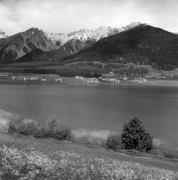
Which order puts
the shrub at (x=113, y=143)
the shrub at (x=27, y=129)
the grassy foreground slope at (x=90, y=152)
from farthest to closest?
the shrub at (x=27, y=129) → the shrub at (x=113, y=143) → the grassy foreground slope at (x=90, y=152)

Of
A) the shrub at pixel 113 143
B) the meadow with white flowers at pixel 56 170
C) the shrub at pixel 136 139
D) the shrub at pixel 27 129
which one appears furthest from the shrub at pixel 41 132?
the meadow with white flowers at pixel 56 170

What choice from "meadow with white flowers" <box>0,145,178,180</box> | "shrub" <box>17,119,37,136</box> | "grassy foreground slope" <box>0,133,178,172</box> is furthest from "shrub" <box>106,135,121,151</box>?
"meadow with white flowers" <box>0,145,178,180</box>

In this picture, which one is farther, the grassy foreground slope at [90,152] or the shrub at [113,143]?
the shrub at [113,143]

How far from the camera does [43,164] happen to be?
2122cm

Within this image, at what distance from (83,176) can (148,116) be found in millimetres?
99310

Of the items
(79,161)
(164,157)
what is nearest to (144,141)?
(164,157)

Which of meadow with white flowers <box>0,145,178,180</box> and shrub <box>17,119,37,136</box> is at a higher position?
A: meadow with white flowers <box>0,145,178,180</box>

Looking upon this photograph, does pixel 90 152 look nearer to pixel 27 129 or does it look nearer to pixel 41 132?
pixel 41 132

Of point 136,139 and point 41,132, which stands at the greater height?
point 41,132

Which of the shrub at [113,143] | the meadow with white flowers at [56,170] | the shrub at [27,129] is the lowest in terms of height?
the shrub at [113,143]

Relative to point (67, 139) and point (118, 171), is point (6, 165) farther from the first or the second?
point (67, 139)

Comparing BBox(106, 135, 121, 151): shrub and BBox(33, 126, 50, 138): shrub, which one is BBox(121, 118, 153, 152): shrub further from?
BBox(33, 126, 50, 138): shrub

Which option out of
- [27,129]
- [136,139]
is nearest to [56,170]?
[136,139]

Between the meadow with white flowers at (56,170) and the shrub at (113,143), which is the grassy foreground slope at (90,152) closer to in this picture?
the shrub at (113,143)
